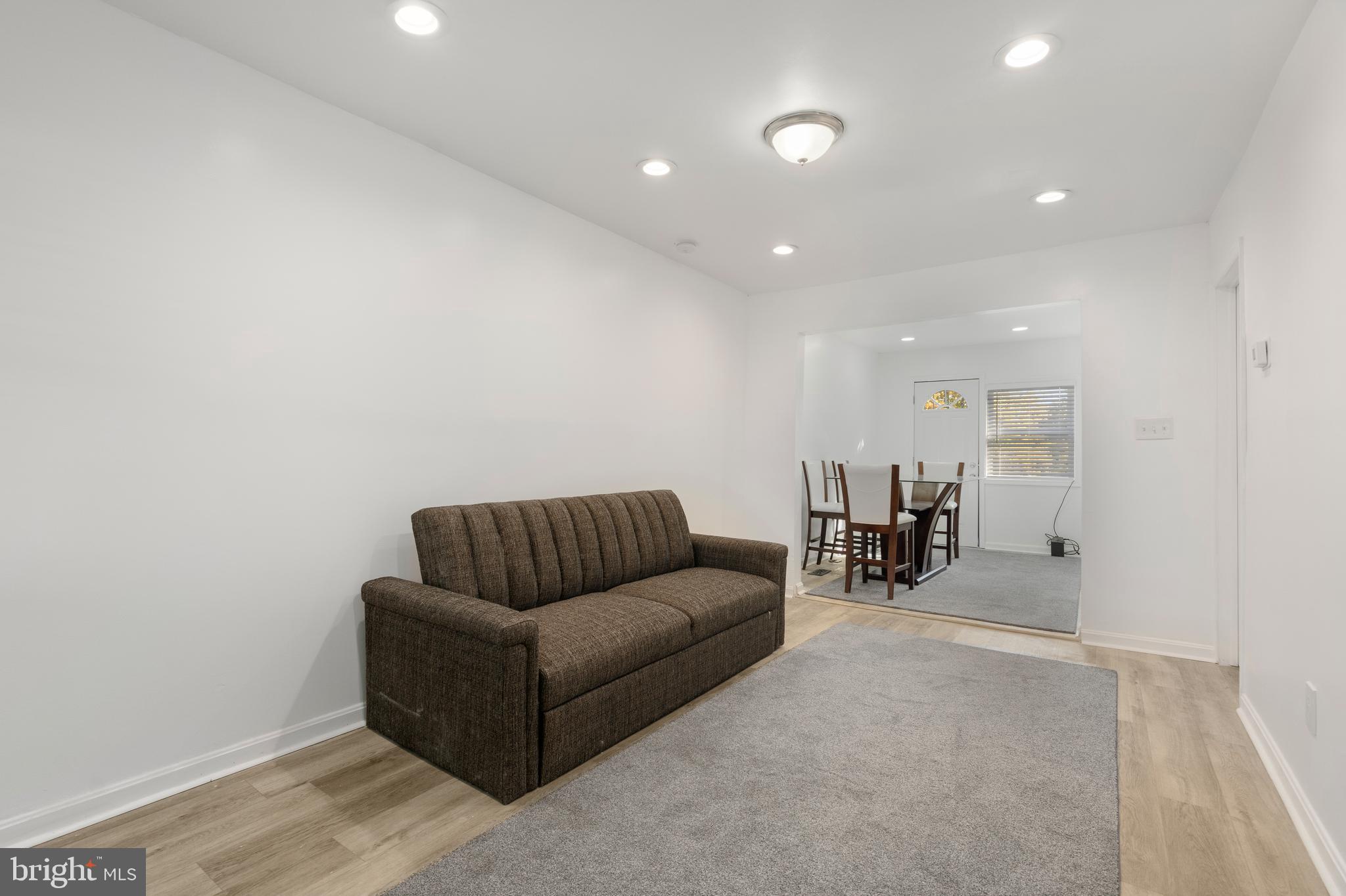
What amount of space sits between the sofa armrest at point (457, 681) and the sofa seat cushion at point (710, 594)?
0.96 metres

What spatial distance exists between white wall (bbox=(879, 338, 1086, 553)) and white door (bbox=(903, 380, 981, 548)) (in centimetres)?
7

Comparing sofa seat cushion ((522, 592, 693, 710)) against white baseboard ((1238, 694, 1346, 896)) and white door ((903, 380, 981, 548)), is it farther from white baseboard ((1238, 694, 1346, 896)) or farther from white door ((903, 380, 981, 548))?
white door ((903, 380, 981, 548))

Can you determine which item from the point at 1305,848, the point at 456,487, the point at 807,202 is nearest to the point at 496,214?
the point at 456,487

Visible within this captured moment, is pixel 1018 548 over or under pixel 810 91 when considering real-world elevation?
under

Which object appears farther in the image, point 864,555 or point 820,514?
point 820,514

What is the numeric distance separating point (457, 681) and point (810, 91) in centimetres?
247

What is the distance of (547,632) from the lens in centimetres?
239

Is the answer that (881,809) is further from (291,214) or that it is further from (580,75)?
(291,214)

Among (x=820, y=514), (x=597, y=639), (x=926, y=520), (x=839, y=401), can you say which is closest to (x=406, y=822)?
(x=597, y=639)

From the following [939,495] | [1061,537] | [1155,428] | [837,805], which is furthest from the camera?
[1061,537]

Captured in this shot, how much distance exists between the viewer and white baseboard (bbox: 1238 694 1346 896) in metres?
1.65

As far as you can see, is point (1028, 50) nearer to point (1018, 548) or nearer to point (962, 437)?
point (962, 437)

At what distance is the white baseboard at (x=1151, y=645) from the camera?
3564mm

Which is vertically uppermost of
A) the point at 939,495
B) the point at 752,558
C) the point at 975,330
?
the point at 975,330
